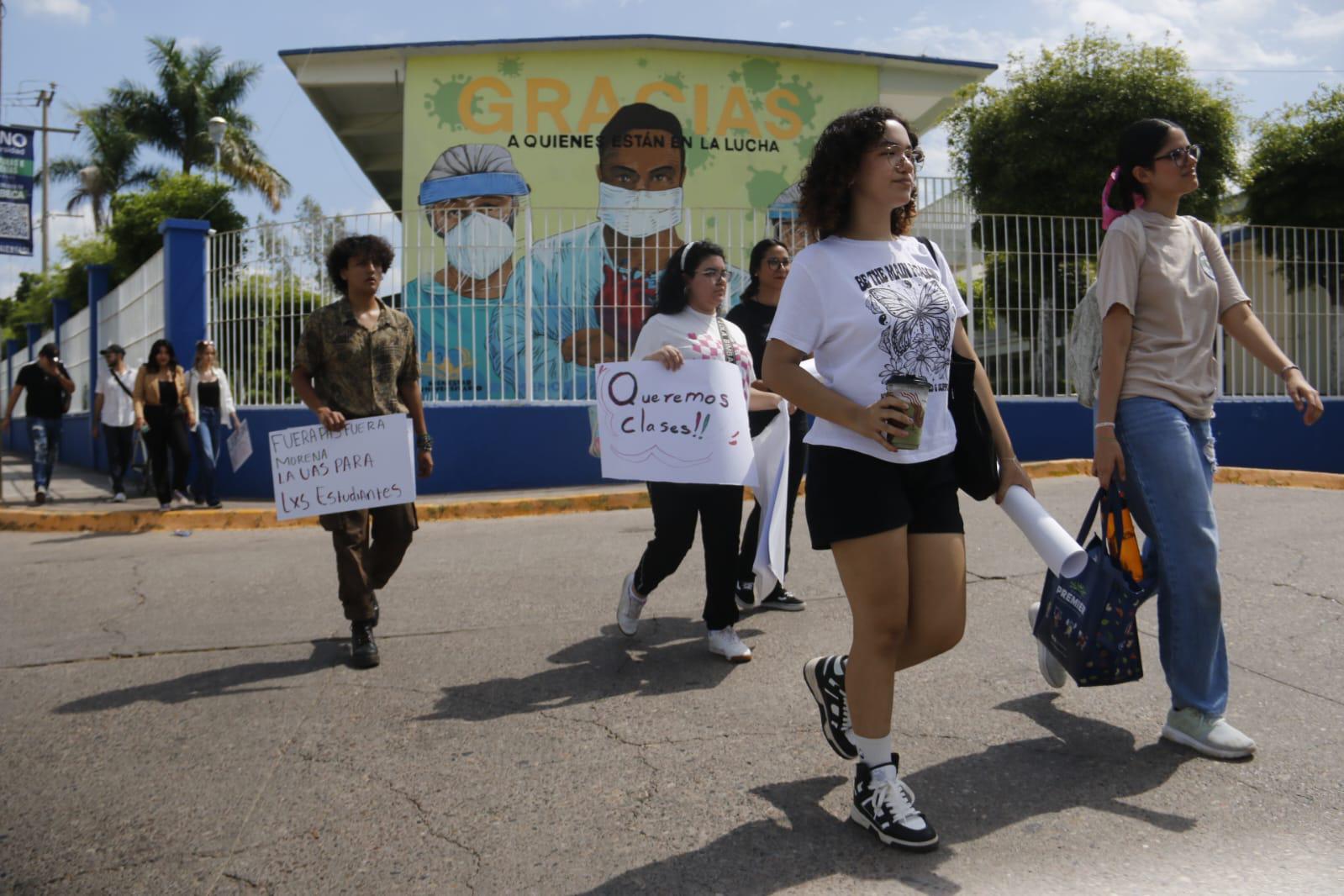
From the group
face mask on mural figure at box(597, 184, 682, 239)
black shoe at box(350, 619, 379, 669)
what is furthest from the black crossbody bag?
face mask on mural figure at box(597, 184, 682, 239)

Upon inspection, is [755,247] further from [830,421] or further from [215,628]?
[215,628]

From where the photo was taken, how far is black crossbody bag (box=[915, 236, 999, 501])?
3.01 metres

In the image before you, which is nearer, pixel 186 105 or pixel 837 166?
pixel 837 166

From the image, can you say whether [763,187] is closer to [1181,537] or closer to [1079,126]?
[1079,126]

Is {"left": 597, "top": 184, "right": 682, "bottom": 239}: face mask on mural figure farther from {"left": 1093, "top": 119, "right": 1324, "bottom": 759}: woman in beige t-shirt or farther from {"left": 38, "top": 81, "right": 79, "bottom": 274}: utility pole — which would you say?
{"left": 38, "top": 81, "right": 79, "bottom": 274}: utility pole

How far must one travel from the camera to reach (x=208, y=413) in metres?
10.9

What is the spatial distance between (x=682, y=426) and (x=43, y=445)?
10.5 metres

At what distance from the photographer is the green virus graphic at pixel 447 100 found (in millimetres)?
Result: 17453

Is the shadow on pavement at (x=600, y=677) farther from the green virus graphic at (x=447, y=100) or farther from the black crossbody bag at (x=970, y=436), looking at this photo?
the green virus graphic at (x=447, y=100)

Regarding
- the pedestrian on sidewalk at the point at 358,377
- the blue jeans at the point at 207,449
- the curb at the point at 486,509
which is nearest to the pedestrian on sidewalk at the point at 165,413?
the blue jeans at the point at 207,449

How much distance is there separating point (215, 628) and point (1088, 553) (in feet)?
14.2

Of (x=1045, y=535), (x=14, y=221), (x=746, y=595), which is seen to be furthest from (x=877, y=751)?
(x=14, y=221)

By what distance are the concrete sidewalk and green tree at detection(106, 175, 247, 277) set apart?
61.1ft

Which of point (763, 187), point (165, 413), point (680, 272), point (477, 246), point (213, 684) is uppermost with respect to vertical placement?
point (763, 187)
